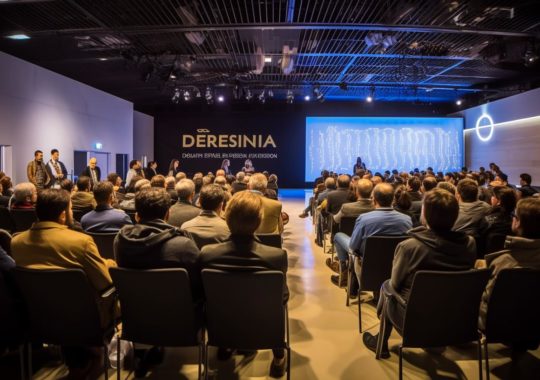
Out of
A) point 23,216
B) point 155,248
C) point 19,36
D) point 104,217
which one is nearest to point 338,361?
point 155,248

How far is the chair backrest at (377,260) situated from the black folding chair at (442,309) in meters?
0.91

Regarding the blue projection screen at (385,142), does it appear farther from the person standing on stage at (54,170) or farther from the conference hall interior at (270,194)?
the person standing on stage at (54,170)

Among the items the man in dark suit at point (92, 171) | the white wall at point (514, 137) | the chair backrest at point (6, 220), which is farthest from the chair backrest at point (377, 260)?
the white wall at point (514, 137)

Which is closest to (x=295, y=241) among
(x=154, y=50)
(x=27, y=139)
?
(x=154, y=50)

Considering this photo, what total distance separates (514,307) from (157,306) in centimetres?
207

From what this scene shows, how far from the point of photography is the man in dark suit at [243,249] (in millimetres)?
2207

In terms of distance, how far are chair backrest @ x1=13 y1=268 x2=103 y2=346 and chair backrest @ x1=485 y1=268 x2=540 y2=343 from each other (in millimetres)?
2281

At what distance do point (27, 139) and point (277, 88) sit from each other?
8.55 m

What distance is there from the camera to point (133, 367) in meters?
2.80

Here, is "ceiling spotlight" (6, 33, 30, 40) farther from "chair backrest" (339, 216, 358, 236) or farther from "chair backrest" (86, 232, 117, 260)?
"chair backrest" (339, 216, 358, 236)

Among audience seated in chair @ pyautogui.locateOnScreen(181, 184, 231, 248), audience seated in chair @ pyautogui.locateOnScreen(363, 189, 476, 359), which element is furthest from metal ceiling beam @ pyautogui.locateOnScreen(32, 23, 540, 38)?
audience seated in chair @ pyautogui.locateOnScreen(363, 189, 476, 359)

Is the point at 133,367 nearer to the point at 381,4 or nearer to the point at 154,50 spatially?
the point at 381,4

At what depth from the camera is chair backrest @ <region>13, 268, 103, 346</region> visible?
81.1 inches

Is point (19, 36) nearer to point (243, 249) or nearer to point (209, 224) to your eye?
point (209, 224)
